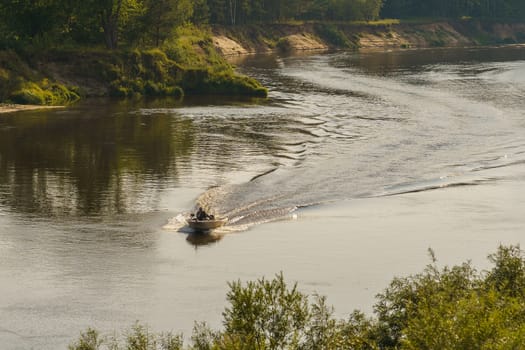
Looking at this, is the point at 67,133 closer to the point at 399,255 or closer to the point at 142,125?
the point at 142,125

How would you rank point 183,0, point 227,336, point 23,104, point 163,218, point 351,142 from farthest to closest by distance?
1. point 183,0
2. point 23,104
3. point 351,142
4. point 163,218
5. point 227,336

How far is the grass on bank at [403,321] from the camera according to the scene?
85.6ft

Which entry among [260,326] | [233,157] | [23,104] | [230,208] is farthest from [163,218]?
[23,104]

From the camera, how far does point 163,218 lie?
56906 mm

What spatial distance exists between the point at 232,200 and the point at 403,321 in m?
30.5

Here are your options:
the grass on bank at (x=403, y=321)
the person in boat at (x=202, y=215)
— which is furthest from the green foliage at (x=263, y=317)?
the person in boat at (x=202, y=215)

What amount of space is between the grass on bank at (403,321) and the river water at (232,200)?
8.04 m

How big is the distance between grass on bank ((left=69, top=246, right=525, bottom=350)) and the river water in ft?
26.4

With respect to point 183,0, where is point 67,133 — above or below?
below

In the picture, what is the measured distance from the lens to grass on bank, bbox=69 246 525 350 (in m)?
26.1

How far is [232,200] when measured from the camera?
61.6 m

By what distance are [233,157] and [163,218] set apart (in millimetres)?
20149

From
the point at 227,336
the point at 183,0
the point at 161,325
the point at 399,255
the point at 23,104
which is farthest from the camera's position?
the point at 183,0

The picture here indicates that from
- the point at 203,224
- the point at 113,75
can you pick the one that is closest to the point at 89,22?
the point at 113,75
